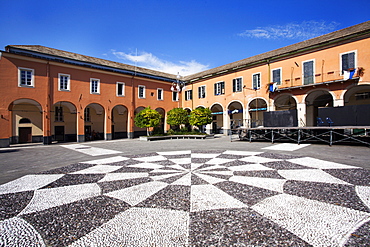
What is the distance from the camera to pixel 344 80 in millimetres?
17266

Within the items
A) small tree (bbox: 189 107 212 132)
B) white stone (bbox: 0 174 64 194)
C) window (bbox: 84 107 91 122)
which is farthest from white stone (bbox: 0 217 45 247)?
window (bbox: 84 107 91 122)

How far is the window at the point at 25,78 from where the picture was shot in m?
18.9

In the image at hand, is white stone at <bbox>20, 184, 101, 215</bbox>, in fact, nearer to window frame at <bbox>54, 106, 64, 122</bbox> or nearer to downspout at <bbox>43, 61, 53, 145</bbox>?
downspout at <bbox>43, 61, 53, 145</bbox>

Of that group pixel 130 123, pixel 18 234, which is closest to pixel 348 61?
pixel 18 234

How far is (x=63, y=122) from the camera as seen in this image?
80.6 ft

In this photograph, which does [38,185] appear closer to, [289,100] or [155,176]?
[155,176]

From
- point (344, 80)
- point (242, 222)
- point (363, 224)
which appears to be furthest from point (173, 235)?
point (344, 80)

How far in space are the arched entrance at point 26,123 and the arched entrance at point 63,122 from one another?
5.17 feet

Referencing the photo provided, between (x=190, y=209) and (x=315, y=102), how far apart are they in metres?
24.7

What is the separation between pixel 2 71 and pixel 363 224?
25.2 meters

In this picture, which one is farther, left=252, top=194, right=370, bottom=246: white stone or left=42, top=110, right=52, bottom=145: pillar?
left=42, top=110, right=52, bottom=145: pillar

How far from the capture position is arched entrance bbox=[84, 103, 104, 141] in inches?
1031

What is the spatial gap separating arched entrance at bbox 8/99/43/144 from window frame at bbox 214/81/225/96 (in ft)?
72.1

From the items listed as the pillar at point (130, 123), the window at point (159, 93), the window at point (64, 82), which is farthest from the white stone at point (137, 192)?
the window at point (159, 93)
